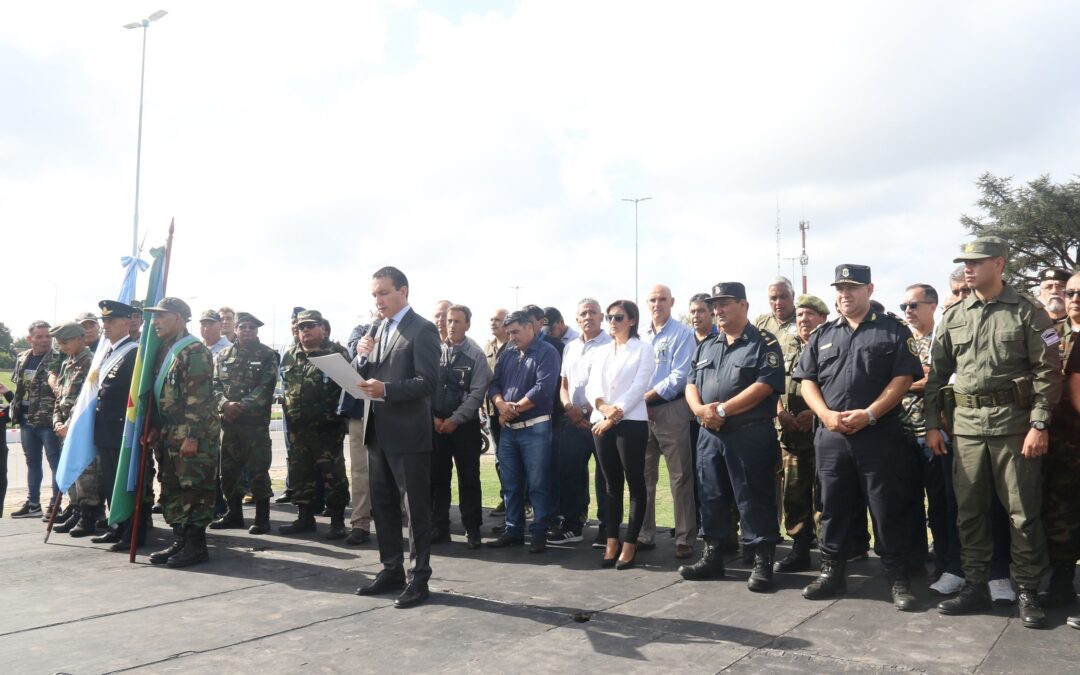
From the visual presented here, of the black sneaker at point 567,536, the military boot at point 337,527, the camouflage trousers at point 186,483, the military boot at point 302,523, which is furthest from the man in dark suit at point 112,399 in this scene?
the black sneaker at point 567,536

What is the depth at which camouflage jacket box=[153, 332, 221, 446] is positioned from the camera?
638 cm

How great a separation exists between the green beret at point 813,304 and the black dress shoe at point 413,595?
348cm

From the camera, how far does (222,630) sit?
4.45 meters

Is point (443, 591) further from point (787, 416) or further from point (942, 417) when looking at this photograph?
point (942, 417)

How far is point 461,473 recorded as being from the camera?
7070 millimetres

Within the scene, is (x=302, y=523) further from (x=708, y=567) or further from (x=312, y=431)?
(x=708, y=567)

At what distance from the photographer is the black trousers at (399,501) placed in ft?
16.9

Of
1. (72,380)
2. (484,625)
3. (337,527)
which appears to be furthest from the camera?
(72,380)

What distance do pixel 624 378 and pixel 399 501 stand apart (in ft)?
6.39

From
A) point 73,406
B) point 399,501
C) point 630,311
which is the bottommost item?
point 399,501

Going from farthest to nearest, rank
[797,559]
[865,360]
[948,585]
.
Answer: [797,559] → [948,585] → [865,360]

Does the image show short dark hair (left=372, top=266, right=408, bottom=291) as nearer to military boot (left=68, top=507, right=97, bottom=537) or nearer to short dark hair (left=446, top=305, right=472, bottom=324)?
short dark hair (left=446, top=305, right=472, bottom=324)

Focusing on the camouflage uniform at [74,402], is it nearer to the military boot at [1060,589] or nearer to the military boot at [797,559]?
the military boot at [797,559]

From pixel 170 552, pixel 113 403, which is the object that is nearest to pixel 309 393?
pixel 113 403
